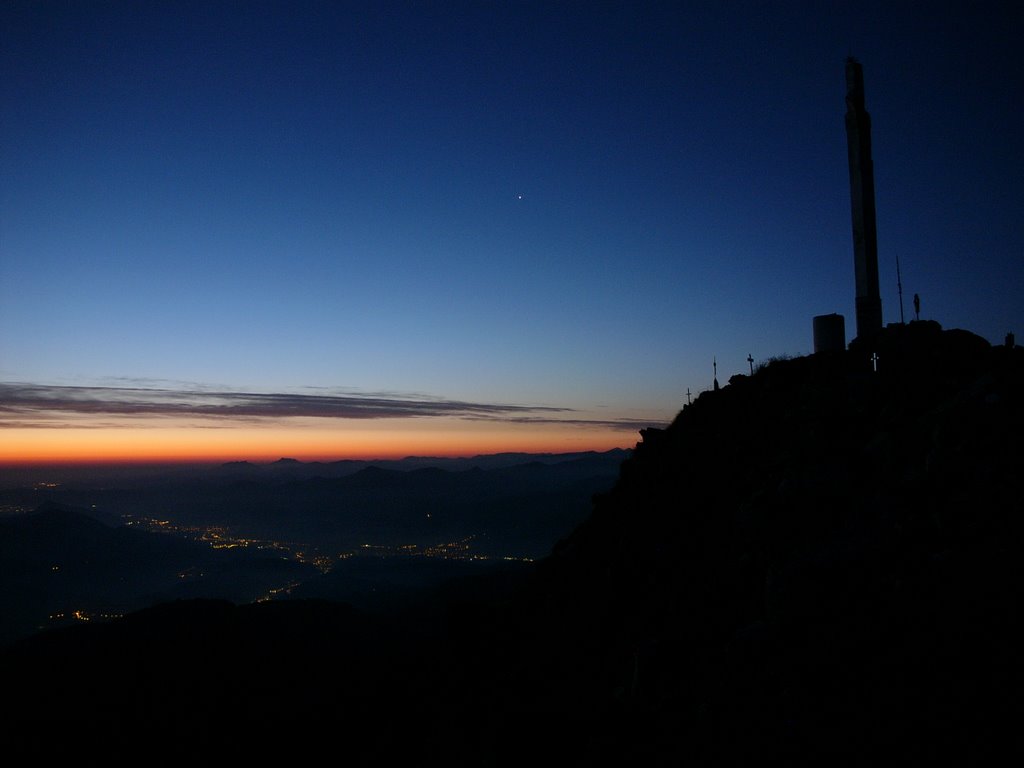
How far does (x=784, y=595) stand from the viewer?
13.0 m

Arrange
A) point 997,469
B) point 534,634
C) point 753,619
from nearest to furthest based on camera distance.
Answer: point 997,469 → point 753,619 → point 534,634

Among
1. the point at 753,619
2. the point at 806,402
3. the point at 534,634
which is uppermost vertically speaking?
the point at 806,402

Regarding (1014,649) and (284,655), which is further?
(284,655)

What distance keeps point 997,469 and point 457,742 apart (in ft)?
54.8

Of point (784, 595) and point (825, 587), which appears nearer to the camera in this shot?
point (825, 587)

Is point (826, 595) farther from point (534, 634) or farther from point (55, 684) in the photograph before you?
point (55, 684)

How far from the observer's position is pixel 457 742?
752 inches

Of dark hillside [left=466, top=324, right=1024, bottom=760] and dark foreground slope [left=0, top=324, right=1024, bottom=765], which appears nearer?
dark hillside [left=466, top=324, right=1024, bottom=760]

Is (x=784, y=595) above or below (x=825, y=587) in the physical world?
below

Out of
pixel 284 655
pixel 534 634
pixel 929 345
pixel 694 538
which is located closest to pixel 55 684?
pixel 284 655

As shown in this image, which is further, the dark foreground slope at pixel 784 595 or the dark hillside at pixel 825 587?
the dark foreground slope at pixel 784 595

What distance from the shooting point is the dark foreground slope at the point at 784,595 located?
10.2 metres

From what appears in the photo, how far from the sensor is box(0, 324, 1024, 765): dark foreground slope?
1024 centimetres

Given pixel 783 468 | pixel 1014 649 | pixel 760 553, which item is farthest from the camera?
pixel 783 468
